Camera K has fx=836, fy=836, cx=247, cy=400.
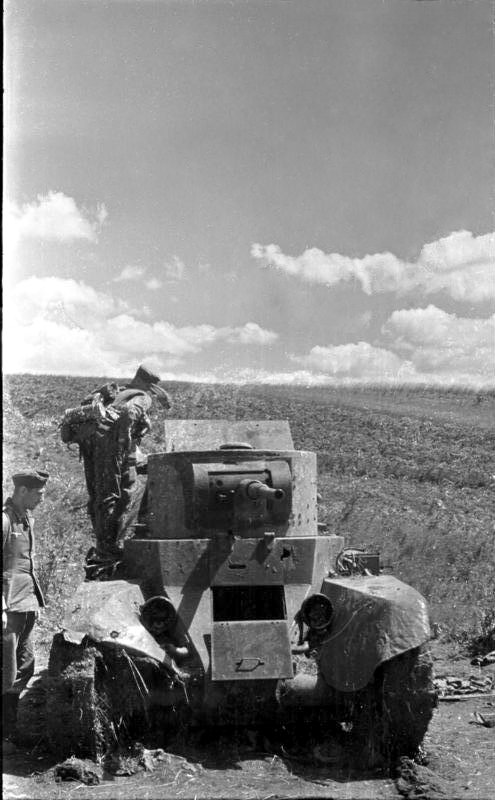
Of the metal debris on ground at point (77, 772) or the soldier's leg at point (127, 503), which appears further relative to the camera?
the soldier's leg at point (127, 503)

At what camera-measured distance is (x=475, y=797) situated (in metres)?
5.83

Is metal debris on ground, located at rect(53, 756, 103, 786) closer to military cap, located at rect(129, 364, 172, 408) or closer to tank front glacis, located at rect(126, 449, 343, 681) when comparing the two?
tank front glacis, located at rect(126, 449, 343, 681)

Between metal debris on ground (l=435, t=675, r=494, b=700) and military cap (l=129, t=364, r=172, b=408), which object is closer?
metal debris on ground (l=435, t=675, r=494, b=700)

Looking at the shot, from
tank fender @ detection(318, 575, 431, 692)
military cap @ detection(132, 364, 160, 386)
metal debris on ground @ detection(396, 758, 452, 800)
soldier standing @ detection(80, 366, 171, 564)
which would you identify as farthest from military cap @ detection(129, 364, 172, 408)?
metal debris on ground @ detection(396, 758, 452, 800)

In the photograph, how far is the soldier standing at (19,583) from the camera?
23.1 ft

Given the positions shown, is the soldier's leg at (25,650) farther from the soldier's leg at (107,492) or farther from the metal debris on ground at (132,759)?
the soldier's leg at (107,492)

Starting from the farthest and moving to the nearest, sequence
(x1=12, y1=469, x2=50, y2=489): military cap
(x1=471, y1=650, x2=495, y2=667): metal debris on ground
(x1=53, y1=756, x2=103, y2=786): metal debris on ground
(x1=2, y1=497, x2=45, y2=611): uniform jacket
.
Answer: (x1=471, y1=650, x2=495, y2=667): metal debris on ground, (x1=12, y1=469, x2=50, y2=489): military cap, (x1=2, y1=497, x2=45, y2=611): uniform jacket, (x1=53, y1=756, x2=103, y2=786): metal debris on ground

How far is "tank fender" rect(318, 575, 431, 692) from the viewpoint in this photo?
6.35 meters

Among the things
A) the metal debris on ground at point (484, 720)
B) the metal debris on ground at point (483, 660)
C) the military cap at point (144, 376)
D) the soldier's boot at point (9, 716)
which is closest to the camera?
the soldier's boot at point (9, 716)

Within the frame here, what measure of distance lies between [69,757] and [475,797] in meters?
2.96

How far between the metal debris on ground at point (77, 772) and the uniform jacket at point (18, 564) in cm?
154

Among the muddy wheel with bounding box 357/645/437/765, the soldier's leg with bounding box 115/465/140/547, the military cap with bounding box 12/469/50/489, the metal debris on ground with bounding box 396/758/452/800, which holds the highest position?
the military cap with bounding box 12/469/50/489

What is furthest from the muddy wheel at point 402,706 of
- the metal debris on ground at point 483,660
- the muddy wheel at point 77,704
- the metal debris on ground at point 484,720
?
the metal debris on ground at point 483,660

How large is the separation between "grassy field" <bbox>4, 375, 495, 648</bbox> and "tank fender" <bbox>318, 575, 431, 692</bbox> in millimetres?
5046
